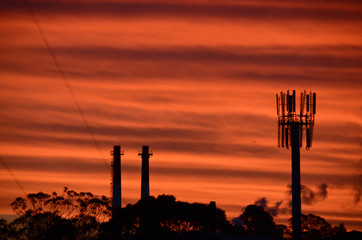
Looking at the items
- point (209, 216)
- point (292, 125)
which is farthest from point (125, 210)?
point (292, 125)

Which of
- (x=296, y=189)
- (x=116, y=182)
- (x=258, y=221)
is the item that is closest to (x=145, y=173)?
(x=116, y=182)

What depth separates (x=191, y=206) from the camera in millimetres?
130500

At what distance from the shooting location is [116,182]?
457ft

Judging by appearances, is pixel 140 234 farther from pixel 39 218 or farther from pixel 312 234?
pixel 312 234

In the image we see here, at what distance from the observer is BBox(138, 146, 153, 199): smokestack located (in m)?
138

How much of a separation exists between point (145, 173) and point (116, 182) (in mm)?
5404

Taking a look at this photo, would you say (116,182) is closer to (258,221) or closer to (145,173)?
(145,173)

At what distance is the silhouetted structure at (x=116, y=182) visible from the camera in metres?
137

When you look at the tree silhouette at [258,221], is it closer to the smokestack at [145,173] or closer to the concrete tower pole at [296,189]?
the smokestack at [145,173]

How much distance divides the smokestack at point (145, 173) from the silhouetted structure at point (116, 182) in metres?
4.01

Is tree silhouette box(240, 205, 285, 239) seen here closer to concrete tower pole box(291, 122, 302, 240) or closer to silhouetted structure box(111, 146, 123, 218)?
silhouetted structure box(111, 146, 123, 218)

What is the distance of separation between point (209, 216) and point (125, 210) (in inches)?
537

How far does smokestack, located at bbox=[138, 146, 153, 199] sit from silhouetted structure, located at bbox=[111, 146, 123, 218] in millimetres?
4006

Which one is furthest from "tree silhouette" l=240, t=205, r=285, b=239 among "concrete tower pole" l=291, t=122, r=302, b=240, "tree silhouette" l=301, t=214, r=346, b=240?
"concrete tower pole" l=291, t=122, r=302, b=240
